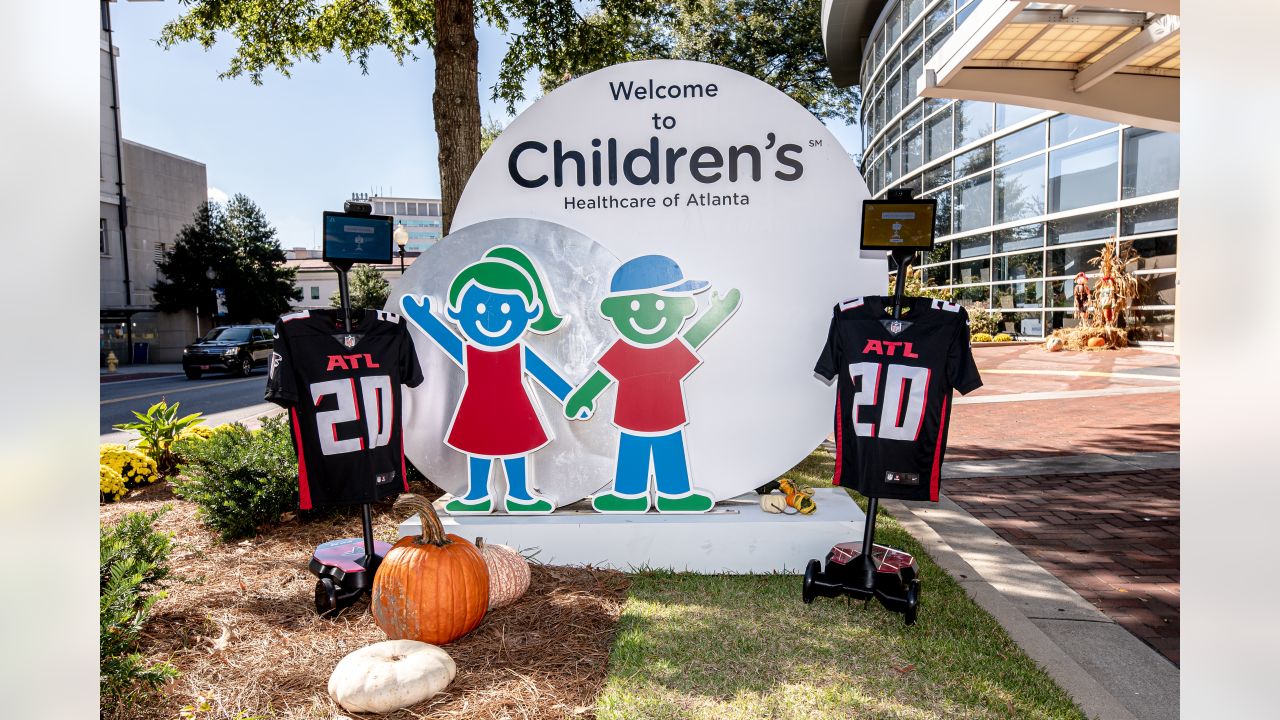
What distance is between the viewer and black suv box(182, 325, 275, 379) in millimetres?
21797

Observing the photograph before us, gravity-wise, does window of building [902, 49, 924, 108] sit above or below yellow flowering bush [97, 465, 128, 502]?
above

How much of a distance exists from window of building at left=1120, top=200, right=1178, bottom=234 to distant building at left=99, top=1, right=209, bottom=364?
114 ft

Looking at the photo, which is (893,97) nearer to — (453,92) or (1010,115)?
(1010,115)

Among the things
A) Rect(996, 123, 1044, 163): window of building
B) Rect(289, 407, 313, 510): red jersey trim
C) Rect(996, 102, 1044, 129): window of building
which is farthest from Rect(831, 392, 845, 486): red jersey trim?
Rect(996, 102, 1044, 129): window of building

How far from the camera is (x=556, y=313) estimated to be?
490cm

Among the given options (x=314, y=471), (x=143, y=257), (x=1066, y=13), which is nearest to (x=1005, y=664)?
(x=314, y=471)

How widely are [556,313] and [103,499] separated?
16.1ft

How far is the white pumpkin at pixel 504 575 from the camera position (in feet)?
13.2

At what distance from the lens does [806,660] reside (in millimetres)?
3451

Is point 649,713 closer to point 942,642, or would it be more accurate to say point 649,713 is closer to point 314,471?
point 942,642

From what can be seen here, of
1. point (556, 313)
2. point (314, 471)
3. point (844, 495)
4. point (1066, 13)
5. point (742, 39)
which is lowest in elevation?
point (844, 495)

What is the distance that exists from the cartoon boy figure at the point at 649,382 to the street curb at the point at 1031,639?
5.55 feet

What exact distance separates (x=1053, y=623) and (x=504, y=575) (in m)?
3.05

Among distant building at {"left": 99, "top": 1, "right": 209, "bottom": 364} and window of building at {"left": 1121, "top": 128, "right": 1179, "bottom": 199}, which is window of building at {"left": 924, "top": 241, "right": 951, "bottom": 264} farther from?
distant building at {"left": 99, "top": 1, "right": 209, "bottom": 364}
